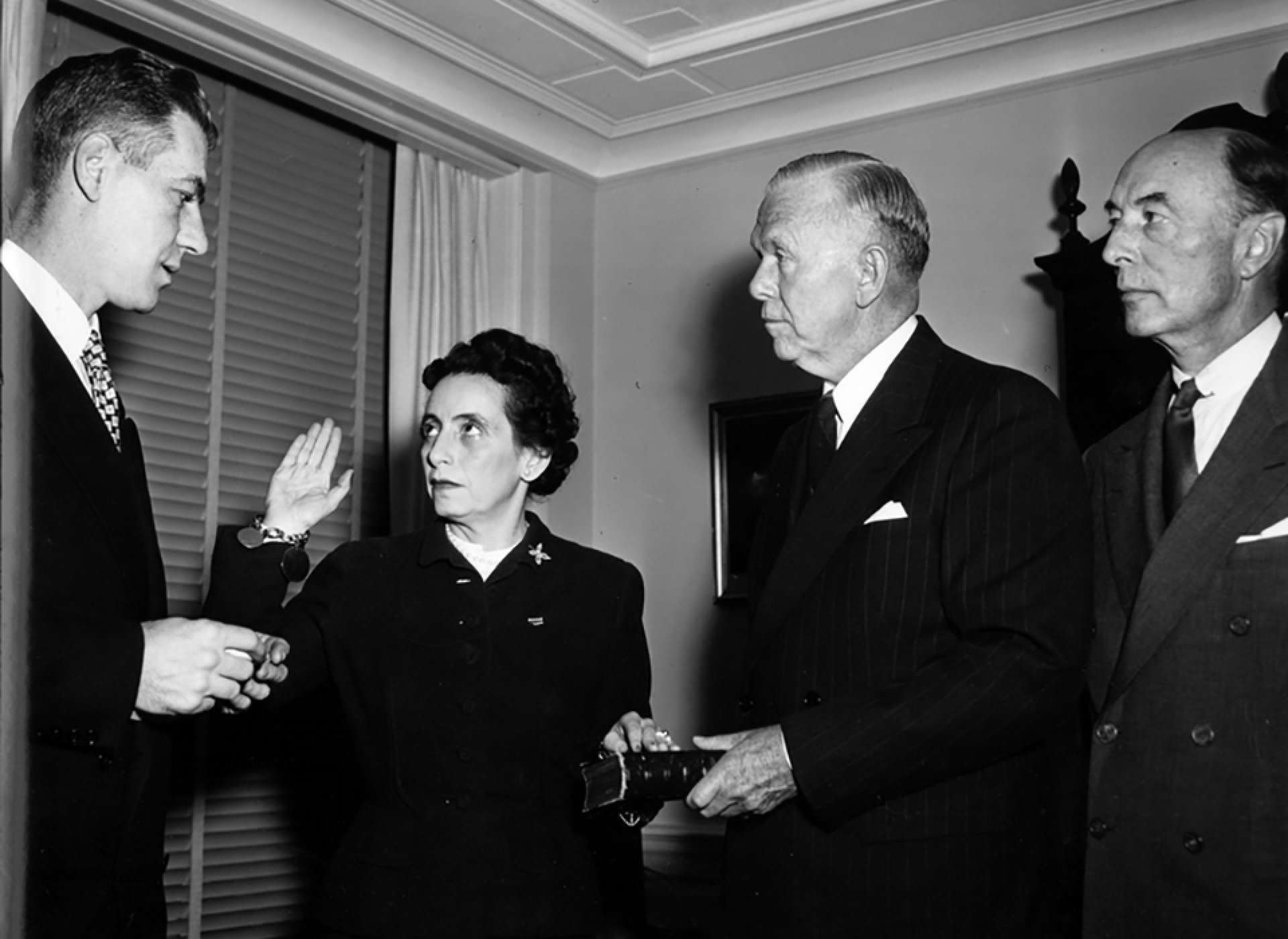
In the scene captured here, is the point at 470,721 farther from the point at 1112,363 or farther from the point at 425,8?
the point at 425,8

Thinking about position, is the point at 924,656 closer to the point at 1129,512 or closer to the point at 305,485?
the point at 1129,512

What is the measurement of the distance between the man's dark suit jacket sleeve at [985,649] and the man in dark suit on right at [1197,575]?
34 cm

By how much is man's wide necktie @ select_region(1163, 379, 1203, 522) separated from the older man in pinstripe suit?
433 mm

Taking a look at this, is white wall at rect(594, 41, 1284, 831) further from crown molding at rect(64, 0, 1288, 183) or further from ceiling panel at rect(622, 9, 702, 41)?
ceiling panel at rect(622, 9, 702, 41)

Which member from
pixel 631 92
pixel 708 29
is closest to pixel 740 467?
pixel 631 92

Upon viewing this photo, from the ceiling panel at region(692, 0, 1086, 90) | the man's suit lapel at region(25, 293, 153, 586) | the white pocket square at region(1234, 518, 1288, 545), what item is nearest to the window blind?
the ceiling panel at region(692, 0, 1086, 90)

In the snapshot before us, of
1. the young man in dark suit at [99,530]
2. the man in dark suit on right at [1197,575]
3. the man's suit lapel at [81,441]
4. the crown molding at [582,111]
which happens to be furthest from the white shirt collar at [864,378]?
the crown molding at [582,111]

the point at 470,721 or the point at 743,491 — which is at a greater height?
the point at 743,491

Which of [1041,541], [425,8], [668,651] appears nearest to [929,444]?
[1041,541]

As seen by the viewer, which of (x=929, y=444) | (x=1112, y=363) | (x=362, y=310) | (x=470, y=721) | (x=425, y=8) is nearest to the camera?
(x=929, y=444)

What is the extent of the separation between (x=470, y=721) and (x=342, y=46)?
310 cm

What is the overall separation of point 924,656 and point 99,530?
4.28 feet

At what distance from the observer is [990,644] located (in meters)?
2.00

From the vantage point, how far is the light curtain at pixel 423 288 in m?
5.42
